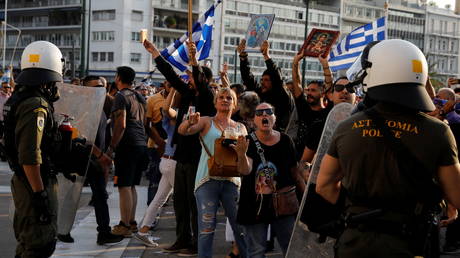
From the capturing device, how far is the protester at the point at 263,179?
614 centimetres

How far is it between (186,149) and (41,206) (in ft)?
9.60

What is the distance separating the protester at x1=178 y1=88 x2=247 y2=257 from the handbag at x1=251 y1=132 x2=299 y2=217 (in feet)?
2.74

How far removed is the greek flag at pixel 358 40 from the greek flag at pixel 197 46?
2028mm

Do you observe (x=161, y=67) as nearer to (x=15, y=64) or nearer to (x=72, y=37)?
(x=72, y=37)

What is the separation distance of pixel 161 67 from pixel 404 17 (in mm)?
115361

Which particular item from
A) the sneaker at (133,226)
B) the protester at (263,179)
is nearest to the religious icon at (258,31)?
the sneaker at (133,226)

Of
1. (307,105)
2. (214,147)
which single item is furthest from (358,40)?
(214,147)

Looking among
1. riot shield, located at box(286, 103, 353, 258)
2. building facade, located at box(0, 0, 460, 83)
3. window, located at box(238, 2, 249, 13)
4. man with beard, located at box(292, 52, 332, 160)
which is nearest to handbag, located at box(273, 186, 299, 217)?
riot shield, located at box(286, 103, 353, 258)

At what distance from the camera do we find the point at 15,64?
89.6 meters

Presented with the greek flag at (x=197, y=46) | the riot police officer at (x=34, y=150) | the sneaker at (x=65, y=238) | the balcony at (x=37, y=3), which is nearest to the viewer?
the riot police officer at (x=34, y=150)

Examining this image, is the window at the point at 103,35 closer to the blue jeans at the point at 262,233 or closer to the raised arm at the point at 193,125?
the raised arm at the point at 193,125

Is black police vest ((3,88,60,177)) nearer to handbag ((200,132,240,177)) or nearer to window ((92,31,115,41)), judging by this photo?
handbag ((200,132,240,177))

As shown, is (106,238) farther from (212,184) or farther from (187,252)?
(212,184)

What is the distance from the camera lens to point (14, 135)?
528 cm
